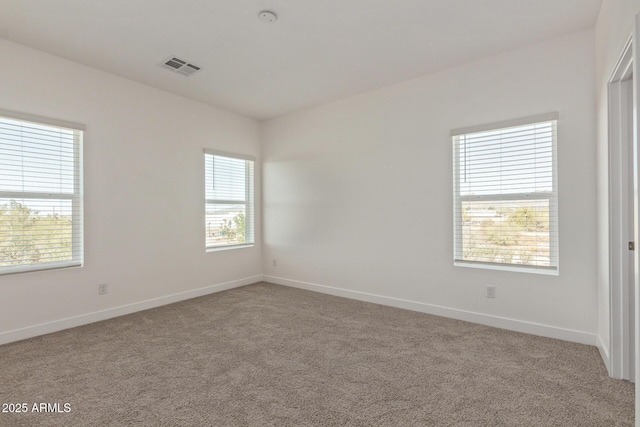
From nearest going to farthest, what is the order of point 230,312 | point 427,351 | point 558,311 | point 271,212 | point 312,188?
point 427,351 < point 558,311 < point 230,312 < point 312,188 < point 271,212

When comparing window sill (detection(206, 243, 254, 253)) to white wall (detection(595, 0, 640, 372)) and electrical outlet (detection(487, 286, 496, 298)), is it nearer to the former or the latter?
electrical outlet (detection(487, 286, 496, 298))

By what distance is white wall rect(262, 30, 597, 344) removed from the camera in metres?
2.84

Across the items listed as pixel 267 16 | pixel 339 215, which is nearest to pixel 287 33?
pixel 267 16

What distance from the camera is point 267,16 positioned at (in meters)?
2.57

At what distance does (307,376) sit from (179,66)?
10.8 ft

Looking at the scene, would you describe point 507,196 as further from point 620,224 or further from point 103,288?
point 103,288

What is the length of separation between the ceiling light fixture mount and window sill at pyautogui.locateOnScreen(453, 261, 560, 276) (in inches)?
116

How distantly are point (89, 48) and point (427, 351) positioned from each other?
4128mm

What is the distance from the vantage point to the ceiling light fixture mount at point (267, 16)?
8.32 ft

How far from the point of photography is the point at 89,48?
10.0 feet

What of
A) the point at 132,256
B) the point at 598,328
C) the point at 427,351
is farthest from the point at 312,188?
the point at 598,328

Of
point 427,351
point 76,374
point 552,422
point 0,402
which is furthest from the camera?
point 427,351

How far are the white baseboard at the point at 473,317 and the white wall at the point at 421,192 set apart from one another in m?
0.01

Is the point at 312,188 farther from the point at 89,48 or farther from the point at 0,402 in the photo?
the point at 0,402
